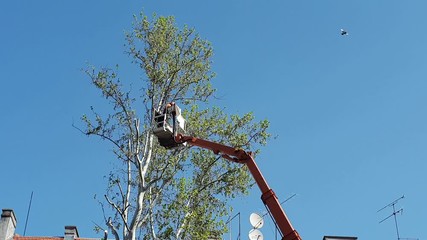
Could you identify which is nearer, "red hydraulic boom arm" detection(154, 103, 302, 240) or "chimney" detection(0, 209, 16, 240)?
"red hydraulic boom arm" detection(154, 103, 302, 240)

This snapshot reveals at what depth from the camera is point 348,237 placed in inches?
1264

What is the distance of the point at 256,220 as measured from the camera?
26141 millimetres

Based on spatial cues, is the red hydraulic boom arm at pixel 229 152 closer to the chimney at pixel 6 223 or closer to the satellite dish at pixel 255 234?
the satellite dish at pixel 255 234

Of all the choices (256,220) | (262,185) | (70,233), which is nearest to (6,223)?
(70,233)

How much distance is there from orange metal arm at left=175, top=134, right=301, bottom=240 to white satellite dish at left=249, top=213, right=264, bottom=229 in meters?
3.22

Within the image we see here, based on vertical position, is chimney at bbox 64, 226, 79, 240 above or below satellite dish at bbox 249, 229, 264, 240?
above

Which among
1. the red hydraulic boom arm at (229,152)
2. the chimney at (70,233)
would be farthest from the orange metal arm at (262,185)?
the chimney at (70,233)

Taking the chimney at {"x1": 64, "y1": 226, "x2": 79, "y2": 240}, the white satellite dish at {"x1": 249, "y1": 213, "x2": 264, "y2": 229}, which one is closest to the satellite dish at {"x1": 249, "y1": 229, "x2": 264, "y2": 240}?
the white satellite dish at {"x1": 249, "y1": 213, "x2": 264, "y2": 229}

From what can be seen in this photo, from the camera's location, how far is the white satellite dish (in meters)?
26.1

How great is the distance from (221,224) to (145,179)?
3445mm

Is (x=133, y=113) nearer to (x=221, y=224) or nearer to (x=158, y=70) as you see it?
(x=158, y=70)

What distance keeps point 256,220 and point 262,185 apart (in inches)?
143

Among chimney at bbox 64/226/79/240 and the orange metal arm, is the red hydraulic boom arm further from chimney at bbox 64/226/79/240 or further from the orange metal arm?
chimney at bbox 64/226/79/240

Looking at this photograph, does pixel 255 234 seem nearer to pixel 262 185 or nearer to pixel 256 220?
pixel 256 220
